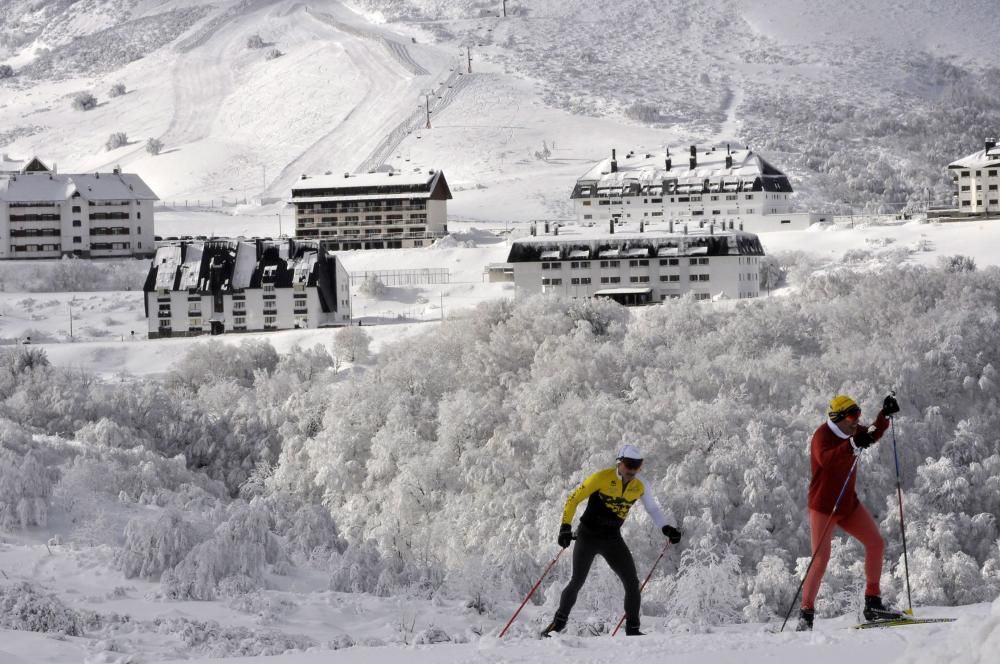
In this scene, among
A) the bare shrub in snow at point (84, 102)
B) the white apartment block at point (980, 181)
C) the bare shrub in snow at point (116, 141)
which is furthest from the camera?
the bare shrub in snow at point (84, 102)

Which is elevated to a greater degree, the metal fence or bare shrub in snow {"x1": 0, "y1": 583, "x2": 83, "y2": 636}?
the metal fence

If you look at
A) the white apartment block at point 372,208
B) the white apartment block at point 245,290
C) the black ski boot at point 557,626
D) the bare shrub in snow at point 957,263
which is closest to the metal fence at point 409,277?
the white apartment block at point 245,290

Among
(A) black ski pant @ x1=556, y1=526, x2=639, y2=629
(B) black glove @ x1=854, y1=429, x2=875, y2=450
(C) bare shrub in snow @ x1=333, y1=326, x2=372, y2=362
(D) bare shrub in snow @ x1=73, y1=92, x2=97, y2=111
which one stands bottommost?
(C) bare shrub in snow @ x1=333, y1=326, x2=372, y2=362

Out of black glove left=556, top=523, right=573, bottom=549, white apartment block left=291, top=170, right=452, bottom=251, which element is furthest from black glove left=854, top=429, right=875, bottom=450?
white apartment block left=291, top=170, right=452, bottom=251

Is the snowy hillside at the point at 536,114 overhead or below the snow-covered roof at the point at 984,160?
overhead

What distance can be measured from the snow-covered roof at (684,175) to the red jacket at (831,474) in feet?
324

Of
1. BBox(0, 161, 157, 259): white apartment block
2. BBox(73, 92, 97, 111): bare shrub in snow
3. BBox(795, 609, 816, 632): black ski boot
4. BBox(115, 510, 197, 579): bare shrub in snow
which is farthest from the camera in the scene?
BBox(73, 92, 97, 111): bare shrub in snow

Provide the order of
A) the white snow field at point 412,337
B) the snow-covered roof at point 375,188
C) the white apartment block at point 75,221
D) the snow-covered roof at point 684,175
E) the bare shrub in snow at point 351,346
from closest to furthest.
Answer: the white snow field at point 412,337, the bare shrub in snow at point 351,346, the white apartment block at point 75,221, the snow-covered roof at point 684,175, the snow-covered roof at point 375,188

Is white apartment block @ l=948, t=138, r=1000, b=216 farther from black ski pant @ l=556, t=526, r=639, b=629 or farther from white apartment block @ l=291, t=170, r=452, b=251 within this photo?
black ski pant @ l=556, t=526, r=639, b=629

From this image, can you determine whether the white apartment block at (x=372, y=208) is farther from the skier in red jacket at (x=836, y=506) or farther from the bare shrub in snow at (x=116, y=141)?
the skier in red jacket at (x=836, y=506)

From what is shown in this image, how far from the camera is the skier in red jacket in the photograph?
14.2 m

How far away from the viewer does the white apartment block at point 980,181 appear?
10488 cm

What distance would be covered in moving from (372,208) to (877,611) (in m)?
101

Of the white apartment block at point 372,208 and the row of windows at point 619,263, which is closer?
the row of windows at point 619,263
